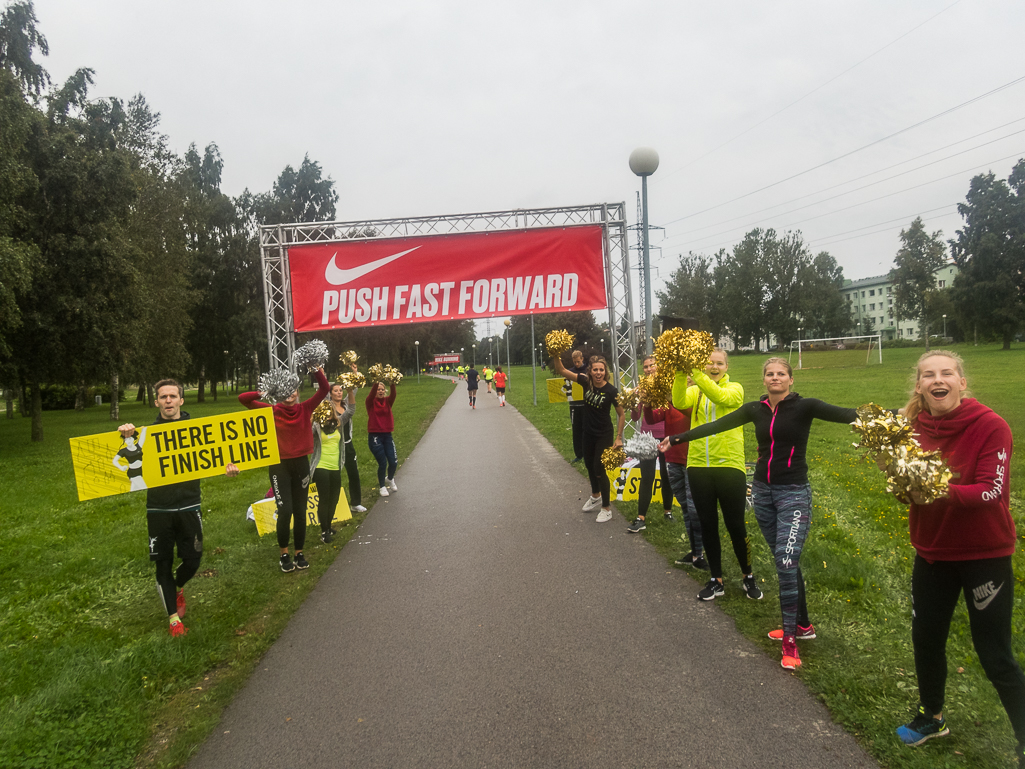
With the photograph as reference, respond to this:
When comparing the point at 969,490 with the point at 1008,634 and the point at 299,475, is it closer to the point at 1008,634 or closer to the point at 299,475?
the point at 1008,634

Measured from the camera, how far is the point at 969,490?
2672mm

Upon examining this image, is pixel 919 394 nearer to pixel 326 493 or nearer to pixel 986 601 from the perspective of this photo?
pixel 986 601

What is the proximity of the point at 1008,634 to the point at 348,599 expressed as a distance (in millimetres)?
4441

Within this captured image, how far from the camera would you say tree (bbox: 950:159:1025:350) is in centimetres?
5912

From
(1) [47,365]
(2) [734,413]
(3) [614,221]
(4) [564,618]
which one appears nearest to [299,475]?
(4) [564,618]

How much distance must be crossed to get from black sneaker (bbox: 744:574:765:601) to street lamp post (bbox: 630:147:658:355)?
17.9ft

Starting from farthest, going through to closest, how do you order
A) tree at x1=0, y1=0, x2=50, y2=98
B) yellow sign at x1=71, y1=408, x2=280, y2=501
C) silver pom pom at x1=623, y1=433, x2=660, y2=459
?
1. tree at x1=0, y1=0, x2=50, y2=98
2. silver pom pom at x1=623, y1=433, x2=660, y2=459
3. yellow sign at x1=71, y1=408, x2=280, y2=501

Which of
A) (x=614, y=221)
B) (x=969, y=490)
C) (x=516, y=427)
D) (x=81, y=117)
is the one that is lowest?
(x=516, y=427)

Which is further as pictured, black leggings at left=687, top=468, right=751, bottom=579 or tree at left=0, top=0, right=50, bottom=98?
tree at left=0, top=0, right=50, bottom=98

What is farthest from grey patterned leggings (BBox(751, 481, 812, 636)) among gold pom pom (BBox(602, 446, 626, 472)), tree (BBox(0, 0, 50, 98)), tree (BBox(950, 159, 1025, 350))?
tree (BBox(950, 159, 1025, 350))

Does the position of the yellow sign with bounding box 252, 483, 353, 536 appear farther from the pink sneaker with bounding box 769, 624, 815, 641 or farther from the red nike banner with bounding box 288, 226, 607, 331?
the pink sneaker with bounding box 769, 624, 815, 641

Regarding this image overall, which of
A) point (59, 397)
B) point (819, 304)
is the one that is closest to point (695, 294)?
point (819, 304)

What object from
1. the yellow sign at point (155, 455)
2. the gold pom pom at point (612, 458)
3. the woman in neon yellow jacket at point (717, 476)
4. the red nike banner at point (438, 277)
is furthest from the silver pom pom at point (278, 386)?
the red nike banner at point (438, 277)

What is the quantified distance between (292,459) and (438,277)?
512 cm
